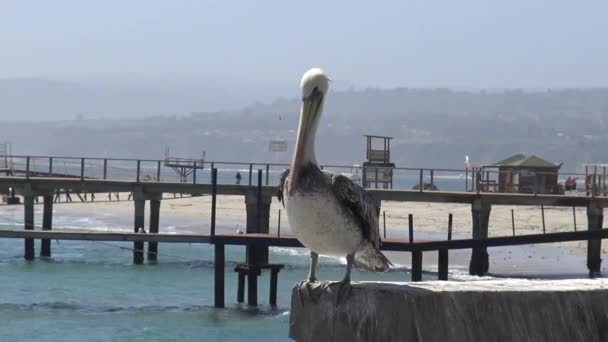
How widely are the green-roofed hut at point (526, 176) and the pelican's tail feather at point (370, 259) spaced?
116 ft

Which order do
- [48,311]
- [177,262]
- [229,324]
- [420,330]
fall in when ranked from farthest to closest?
[177,262] → [48,311] → [229,324] → [420,330]

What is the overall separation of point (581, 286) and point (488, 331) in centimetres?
68

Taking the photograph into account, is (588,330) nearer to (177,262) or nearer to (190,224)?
(177,262)

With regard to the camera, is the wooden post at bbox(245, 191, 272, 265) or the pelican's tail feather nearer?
the pelican's tail feather

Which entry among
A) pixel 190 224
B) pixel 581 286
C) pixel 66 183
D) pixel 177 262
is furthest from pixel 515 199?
pixel 581 286

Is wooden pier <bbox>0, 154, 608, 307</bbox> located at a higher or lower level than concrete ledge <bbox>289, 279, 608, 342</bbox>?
lower

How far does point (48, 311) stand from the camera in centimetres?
2639

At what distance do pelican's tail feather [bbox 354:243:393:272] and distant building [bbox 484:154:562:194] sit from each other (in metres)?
35.3

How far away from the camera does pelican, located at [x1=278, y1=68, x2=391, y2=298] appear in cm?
694

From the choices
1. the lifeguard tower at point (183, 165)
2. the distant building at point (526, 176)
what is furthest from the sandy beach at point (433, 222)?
the lifeguard tower at point (183, 165)

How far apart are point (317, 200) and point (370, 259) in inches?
40.4

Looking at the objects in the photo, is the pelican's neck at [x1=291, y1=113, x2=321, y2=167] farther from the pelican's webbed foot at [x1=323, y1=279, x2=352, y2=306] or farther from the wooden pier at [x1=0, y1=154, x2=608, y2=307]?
the wooden pier at [x1=0, y1=154, x2=608, y2=307]

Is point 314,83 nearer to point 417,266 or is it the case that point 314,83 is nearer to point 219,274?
point 417,266

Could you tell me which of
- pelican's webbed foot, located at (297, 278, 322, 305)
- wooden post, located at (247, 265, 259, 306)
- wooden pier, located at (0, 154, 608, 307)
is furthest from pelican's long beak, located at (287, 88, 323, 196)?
wooden post, located at (247, 265, 259, 306)
